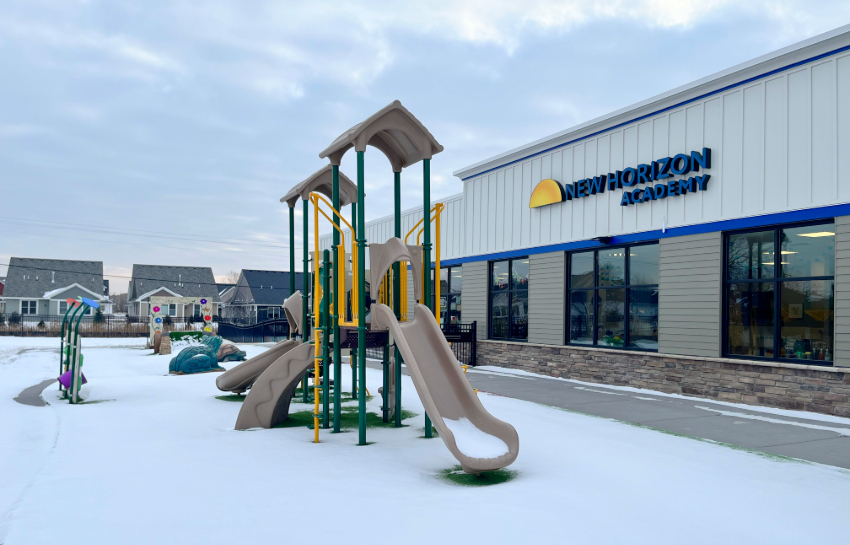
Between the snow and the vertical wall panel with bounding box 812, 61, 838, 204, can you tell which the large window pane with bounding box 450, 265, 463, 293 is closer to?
the vertical wall panel with bounding box 812, 61, 838, 204

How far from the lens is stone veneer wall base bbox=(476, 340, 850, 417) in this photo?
9.26 m

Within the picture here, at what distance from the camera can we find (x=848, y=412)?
8914mm

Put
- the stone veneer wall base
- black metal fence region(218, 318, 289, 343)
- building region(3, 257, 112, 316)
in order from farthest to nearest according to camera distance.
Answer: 1. building region(3, 257, 112, 316)
2. black metal fence region(218, 318, 289, 343)
3. the stone veneer wall base

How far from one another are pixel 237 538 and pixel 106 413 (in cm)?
619

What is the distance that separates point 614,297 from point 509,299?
3829 mm

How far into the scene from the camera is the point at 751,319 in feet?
34.7

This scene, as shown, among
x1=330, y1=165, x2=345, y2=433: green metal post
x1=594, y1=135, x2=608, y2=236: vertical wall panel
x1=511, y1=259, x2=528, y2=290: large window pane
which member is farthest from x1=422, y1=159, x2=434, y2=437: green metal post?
x1=511, y1=259, x2=528, y2=290: large window pane

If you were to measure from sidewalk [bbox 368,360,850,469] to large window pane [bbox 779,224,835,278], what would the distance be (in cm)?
244

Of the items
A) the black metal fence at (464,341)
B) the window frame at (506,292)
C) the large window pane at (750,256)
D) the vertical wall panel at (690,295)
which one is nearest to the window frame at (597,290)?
the vertical wall panel at (690,295)

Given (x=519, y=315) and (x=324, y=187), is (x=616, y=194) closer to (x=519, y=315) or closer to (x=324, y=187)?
(x=519, y=315)

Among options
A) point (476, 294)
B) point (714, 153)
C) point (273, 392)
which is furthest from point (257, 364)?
point (714, 153)

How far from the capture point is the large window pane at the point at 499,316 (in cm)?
1686

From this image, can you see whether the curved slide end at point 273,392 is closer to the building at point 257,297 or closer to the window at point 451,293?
the window at point 451,293

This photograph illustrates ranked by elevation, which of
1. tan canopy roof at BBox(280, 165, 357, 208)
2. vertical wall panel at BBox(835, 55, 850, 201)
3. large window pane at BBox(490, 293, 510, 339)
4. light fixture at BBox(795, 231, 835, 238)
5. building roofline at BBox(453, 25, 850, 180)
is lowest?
large window pane at BBox(490, 293, 510, 339)
